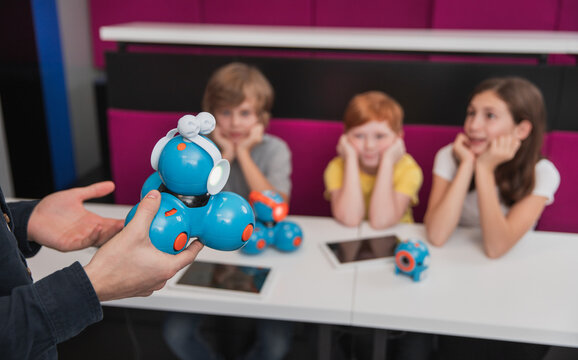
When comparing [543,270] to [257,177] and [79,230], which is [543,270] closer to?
[257,177]

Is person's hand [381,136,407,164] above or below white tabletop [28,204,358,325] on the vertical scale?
above

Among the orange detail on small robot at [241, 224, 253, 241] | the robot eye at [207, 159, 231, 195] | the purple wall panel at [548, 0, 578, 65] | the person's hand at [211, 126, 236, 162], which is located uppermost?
the purple wall panel at [548, 0, 578, 65]

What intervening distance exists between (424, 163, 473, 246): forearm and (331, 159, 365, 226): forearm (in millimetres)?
209

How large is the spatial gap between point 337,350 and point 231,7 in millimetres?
2710

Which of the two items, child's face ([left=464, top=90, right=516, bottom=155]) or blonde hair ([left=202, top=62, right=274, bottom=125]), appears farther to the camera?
blonde hair ([left=202, top=62, right=274, bottom=125])

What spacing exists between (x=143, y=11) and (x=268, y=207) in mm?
2696

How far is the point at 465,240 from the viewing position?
149cm

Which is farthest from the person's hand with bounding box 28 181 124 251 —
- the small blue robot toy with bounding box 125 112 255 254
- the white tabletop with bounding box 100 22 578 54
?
the white tabletop with bounding box 100 22 578 54

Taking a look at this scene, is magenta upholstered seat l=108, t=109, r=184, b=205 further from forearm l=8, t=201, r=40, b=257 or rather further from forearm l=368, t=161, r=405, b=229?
forearm l=8, t=201, r=40, b=257

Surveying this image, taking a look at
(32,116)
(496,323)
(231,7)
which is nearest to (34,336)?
(496,323)

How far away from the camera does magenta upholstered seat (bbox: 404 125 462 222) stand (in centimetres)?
204

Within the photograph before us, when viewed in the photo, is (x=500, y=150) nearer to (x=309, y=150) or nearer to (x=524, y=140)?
(x=524, y=140)

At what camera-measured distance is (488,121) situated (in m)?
1.55

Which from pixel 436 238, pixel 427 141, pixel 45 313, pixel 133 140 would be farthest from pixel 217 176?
pixel 133 140
